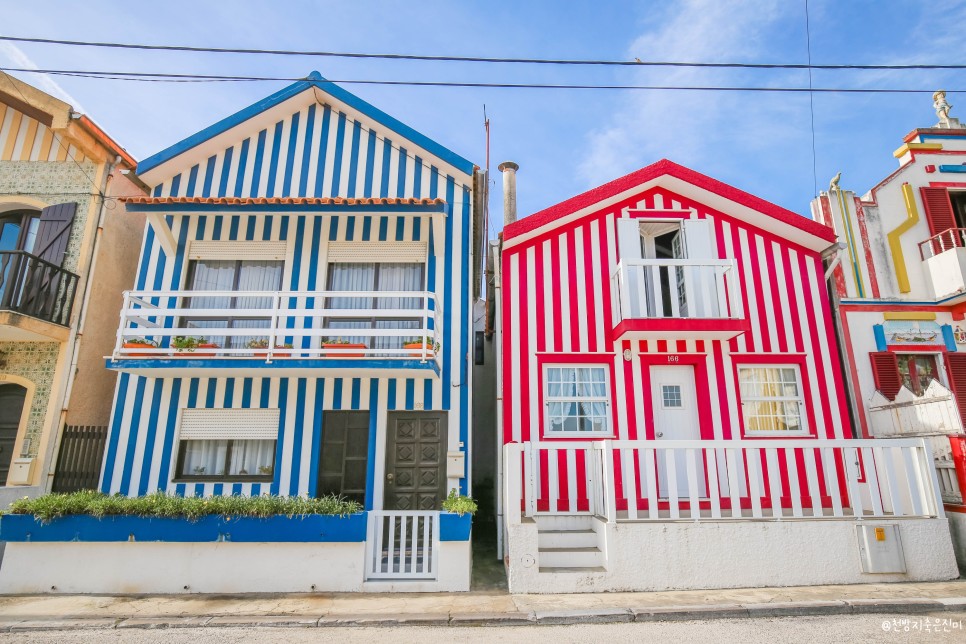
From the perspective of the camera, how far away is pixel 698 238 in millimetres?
10594

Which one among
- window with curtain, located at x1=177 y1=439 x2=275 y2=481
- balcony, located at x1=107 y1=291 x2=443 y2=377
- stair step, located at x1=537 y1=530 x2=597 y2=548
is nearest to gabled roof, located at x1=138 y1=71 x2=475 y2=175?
balcony, located at x1=107 y1=291 x2=443 y2=377

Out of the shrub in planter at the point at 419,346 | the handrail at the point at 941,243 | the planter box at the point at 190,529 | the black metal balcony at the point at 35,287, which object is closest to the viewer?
the planter box at the point at 190,529

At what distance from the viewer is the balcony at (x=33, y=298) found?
875cm

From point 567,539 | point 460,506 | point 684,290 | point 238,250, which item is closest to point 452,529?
point 460,506

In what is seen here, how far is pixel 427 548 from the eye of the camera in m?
7.00

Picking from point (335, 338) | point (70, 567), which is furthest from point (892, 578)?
point (70, 567)

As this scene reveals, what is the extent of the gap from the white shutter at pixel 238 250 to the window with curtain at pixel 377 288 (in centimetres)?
114

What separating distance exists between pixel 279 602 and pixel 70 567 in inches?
121

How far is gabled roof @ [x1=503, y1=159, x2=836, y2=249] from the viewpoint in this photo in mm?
10109

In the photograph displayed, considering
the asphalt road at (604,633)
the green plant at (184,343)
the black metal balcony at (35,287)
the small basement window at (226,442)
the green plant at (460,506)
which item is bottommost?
the asphalt road at (604,633)

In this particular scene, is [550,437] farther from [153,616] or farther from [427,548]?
[153,616]

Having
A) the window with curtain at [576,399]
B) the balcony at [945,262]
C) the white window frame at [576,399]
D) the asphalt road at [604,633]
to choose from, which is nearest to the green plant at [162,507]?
the asphalt road at [604,633]

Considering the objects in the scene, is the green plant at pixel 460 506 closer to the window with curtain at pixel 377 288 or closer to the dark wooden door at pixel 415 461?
the dark wooden door at pixel 415 461

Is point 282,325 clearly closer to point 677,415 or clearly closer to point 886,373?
point 677,415
